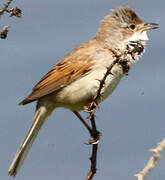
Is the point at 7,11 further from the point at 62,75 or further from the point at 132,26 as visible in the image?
the point at 132,26

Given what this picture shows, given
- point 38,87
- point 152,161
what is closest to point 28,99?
point 38,87

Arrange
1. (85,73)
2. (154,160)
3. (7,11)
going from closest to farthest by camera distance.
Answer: (154,160), (7,11), (85,73)

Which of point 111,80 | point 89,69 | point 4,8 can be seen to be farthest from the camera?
point 89,69

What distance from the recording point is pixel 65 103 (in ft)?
15.9

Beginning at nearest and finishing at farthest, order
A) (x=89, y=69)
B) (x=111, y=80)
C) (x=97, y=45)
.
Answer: (x=111, y=80) → (x=89, y=69) → (x=97, y=45)

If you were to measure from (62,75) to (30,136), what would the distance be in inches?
32.6

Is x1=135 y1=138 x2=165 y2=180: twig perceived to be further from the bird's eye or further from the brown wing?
the bird's eye

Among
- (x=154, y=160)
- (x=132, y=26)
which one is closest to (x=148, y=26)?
(x=132, y=26)

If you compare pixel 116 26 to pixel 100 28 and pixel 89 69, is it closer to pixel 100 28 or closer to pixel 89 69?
pixel 100 28

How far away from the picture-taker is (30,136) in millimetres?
4836

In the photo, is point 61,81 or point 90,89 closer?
point 90,89

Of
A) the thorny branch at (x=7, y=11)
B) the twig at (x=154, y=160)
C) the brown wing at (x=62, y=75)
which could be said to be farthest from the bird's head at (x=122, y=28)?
the twig at (x=154, y=160)

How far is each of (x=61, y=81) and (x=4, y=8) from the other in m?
2.63

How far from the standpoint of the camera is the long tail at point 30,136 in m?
4.79
